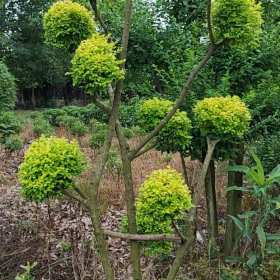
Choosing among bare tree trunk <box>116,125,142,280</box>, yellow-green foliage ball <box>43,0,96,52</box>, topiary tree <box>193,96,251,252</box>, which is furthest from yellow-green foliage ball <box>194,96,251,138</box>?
yellow-green foliage ball <box>43,0,96,52</box>

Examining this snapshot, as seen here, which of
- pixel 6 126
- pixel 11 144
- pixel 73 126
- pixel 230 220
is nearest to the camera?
pixel 230 220

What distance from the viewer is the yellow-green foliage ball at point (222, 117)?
7.84 ft

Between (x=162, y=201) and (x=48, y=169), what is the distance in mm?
514

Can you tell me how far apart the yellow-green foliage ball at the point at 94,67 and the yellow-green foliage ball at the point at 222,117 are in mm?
550

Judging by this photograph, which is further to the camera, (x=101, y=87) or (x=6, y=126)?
(x=6, y=126)

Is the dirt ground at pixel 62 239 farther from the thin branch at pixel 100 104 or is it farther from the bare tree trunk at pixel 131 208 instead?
the thin branch at pixel 100 104

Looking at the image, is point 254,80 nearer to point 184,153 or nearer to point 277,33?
point 277,33

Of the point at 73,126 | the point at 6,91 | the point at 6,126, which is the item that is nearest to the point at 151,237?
the point at 6,126

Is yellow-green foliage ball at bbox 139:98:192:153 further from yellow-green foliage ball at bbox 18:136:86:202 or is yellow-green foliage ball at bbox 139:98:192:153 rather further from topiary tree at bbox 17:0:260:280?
yellow-green foliage ball at bbox 18:136:86:202

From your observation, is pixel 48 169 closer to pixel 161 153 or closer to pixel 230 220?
pixel 161 153

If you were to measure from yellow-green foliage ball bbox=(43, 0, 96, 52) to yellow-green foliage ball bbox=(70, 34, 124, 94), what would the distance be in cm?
22

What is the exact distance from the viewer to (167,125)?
2.53 metres

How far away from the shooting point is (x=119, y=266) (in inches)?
149

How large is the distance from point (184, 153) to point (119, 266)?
1.17 metres
